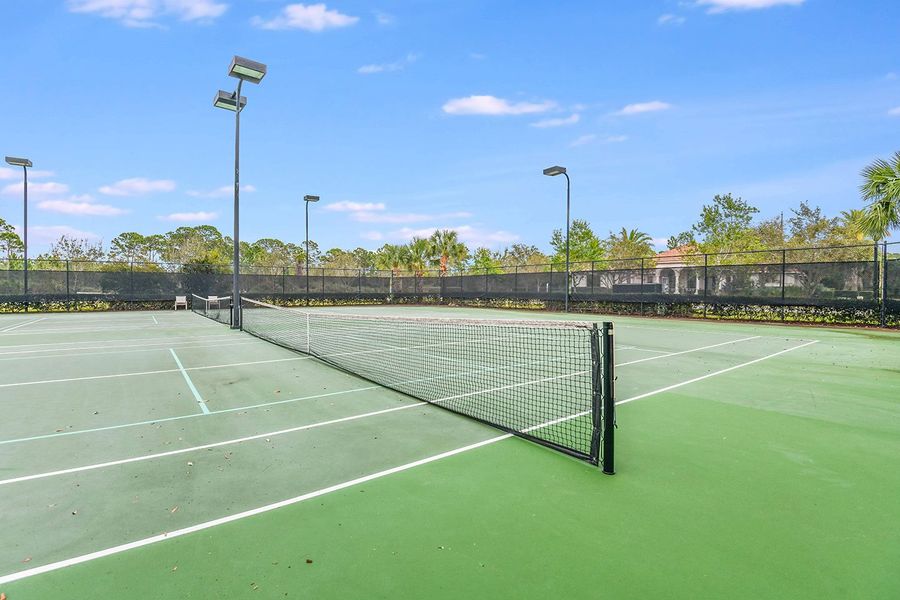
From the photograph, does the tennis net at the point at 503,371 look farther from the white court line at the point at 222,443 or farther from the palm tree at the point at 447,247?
the palm tree at the point at 447,247

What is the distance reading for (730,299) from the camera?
65.4 ft

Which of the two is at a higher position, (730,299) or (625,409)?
(730,299)

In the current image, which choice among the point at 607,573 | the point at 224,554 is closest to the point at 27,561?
the point at 224,554

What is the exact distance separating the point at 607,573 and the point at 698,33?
2054 centimetres

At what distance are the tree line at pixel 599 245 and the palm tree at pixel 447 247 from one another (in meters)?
0.12

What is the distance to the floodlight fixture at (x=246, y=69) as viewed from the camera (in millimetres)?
12711

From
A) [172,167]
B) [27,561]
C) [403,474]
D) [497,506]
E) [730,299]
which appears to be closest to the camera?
[27,561]

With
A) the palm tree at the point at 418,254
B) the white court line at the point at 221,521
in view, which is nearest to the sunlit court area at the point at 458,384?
the white court line at the point at 221,521

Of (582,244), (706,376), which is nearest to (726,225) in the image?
(582,244)

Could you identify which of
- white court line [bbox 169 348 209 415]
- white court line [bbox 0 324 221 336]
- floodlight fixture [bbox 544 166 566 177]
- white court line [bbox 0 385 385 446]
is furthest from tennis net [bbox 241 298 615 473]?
floodlight fixture [bbox 544 166 566 177]

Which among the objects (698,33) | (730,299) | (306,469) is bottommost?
(306,469)

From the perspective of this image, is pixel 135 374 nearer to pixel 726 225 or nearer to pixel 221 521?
pixel 221 521

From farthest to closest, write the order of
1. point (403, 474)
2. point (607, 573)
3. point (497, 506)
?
point (403, 474), point (497, 506), point (607, 573)

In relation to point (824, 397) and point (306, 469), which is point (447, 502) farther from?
point (824, 397)
